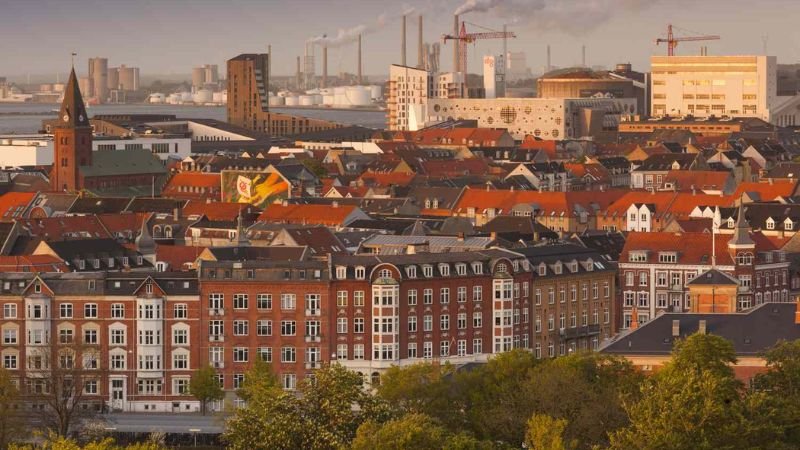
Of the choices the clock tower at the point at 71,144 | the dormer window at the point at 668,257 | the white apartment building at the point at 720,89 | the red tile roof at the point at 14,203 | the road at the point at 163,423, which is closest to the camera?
the road at the point at 163,423

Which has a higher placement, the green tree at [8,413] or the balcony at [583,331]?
the balcony at [583,331]

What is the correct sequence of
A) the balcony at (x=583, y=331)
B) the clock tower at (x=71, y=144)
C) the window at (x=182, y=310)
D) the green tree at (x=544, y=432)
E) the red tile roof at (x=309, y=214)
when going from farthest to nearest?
1. the clock tower at (x=71, y=144)
2. the red tile roof at (x=309, y=214)
3. the balcony at (x=583, y=331)
4. the window at (x=182, y=310)
5. the green tree at (x=544, y=432)

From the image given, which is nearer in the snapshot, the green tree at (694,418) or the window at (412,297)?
the green tree at (694,418)

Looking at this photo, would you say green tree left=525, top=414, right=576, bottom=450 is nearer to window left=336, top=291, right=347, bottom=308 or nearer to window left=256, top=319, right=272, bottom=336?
window left=336, top=291, right=347, bottom=308

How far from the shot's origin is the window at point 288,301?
6538cm

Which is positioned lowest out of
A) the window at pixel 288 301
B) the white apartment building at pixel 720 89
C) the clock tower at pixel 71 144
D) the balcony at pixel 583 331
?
the balcony at pixel 583 331

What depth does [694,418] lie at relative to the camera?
48.0 metres

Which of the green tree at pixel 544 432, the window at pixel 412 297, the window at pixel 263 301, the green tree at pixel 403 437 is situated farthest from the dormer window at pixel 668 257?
the green tree at pixel 403 437

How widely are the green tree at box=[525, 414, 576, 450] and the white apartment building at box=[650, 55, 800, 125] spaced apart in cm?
13135

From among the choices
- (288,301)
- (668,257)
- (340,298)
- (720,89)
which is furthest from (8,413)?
(720,89)

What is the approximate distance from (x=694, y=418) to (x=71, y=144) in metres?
73.8

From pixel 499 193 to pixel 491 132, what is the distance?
167ft

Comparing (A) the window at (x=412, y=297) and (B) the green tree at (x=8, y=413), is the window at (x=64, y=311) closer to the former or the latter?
(B) the green tree at (x=8, y=413)

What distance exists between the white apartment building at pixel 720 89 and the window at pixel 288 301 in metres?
118
